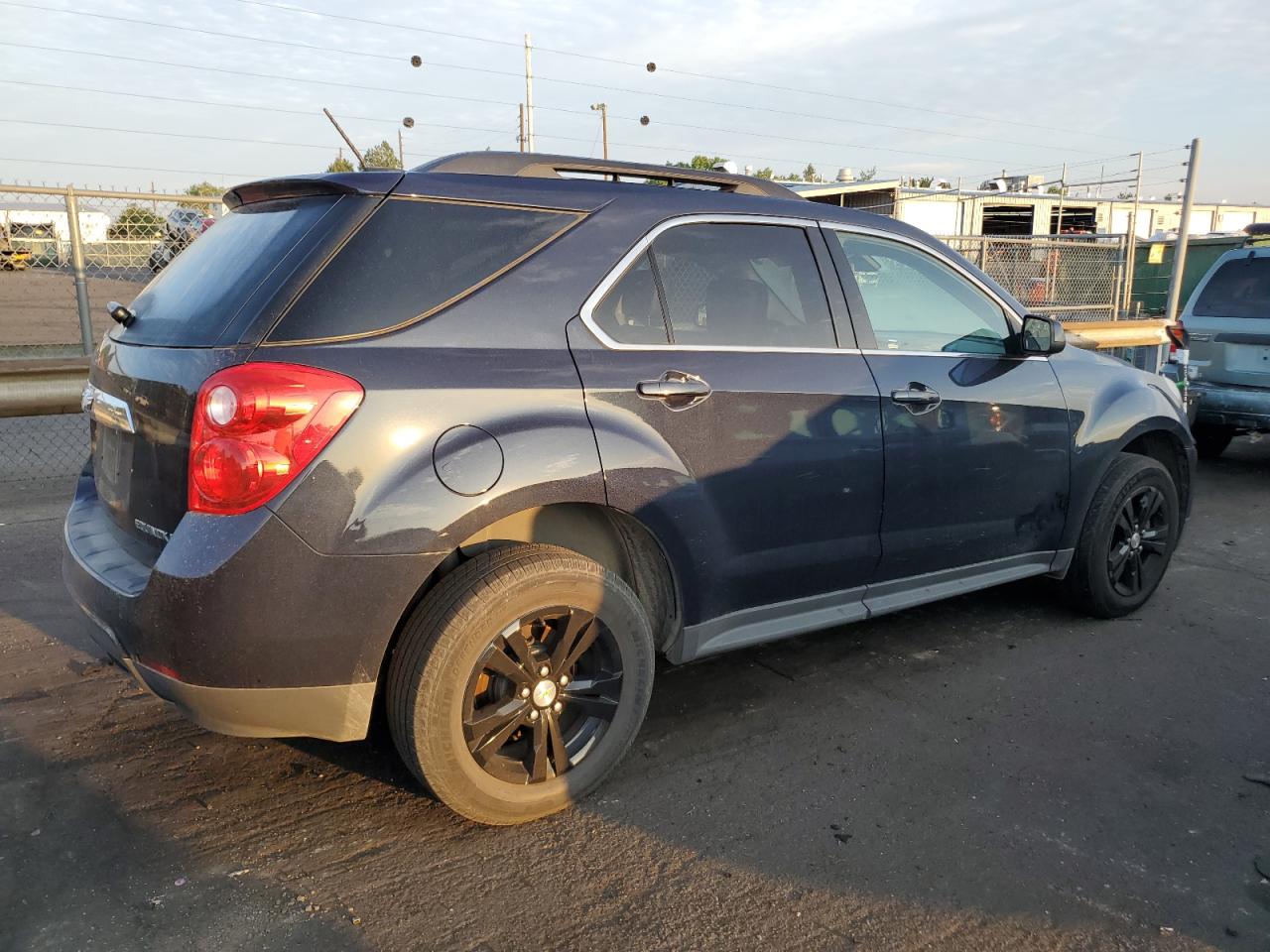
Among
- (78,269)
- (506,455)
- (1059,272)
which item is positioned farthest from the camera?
(1059,272)

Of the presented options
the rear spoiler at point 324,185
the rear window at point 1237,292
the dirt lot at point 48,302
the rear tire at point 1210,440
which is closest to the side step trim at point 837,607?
the rear spoiler at point 324,185

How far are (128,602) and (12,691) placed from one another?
152 centimetres

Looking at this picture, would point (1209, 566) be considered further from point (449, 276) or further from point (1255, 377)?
point (449, 276)

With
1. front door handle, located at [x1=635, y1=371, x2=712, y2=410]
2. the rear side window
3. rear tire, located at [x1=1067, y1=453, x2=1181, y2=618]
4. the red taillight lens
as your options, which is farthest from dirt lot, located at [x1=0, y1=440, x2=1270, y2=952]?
the rear side window

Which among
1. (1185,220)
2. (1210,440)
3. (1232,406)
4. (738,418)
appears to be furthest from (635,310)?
(1185,220)

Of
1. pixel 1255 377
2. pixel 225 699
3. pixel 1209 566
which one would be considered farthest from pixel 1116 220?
pixel 225 699

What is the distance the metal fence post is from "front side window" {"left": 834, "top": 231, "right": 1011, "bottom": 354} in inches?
255

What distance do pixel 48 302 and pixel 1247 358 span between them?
1056cm

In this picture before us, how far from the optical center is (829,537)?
3424 mm

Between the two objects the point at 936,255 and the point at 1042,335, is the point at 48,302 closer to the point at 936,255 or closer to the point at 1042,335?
the point at 936,255

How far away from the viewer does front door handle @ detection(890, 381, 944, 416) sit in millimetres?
3566

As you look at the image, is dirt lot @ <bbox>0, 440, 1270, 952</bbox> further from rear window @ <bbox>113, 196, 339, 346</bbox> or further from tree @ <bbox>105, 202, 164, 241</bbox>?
tree @ <bbox>105, 202, 164, 241</bbox>

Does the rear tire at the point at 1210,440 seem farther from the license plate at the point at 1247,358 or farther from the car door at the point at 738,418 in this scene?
the car door at the point at 738,418

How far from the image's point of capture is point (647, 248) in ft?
10.1
